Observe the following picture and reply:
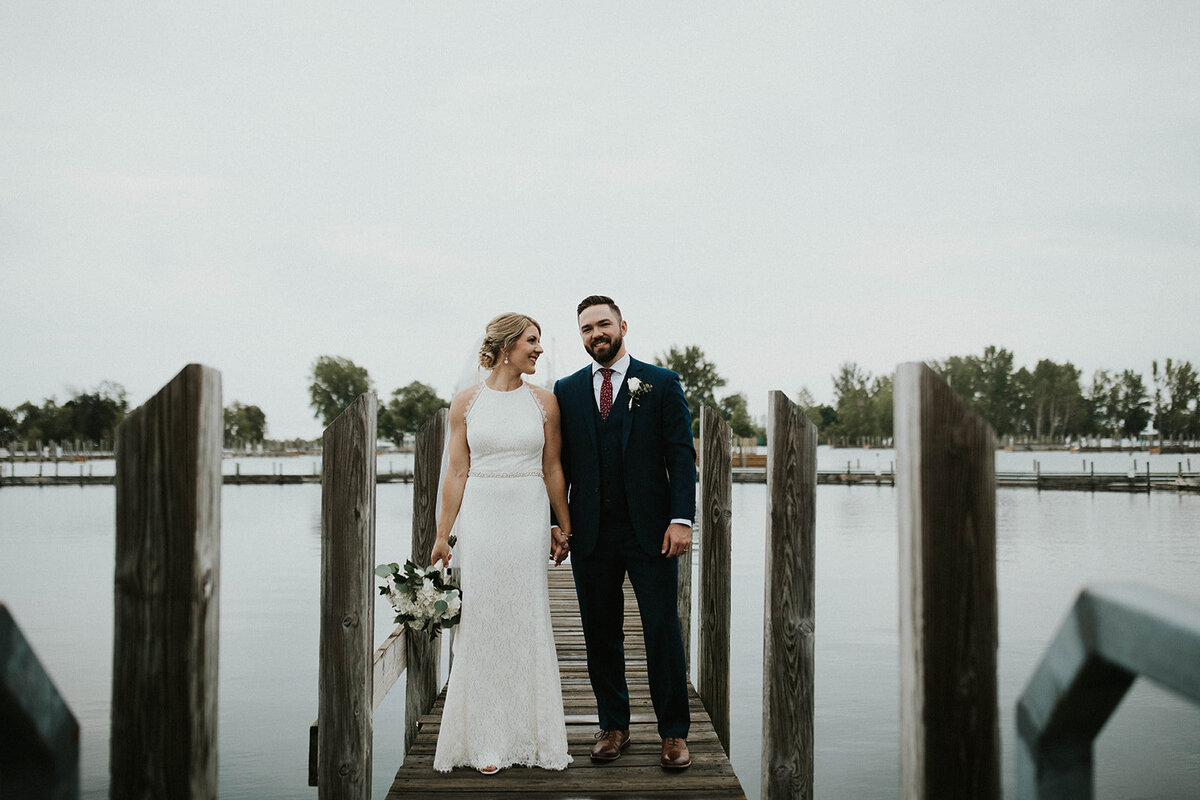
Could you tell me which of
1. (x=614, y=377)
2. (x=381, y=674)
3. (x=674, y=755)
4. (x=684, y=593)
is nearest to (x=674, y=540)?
(x=614, y=377)

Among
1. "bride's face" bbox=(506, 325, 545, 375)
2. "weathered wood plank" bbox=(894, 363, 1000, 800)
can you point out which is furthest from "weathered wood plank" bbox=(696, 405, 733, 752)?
"weathered wood plank" bbox=(894, 363, 1000, 800)

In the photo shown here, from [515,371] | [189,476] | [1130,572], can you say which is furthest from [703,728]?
[1130,572]

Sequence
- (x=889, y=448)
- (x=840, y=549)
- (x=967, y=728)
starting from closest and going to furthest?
(x=967, y=728), (x=840, y=549), (x=889, y=448)

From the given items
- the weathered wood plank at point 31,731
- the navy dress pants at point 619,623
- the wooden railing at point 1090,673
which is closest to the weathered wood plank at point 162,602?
the weathered wood plank at point 31,731

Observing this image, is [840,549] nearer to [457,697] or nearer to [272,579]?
[272,579]

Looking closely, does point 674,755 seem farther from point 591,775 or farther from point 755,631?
point 755,631

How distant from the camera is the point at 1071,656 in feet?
3.85

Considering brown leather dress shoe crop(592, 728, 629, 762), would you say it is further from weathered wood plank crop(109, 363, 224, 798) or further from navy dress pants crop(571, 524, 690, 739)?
weathered wood plank crop(109, 363, 224, 798)

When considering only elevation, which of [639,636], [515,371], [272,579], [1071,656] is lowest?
[272,579]

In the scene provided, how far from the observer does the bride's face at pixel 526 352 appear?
13.8 ft

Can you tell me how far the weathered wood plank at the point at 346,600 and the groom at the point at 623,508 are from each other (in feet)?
3.78

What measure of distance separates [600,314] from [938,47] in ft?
202

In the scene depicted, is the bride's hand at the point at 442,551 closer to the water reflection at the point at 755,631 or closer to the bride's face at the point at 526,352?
the bride's face at the point at 526,352

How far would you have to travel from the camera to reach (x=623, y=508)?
4164mm
